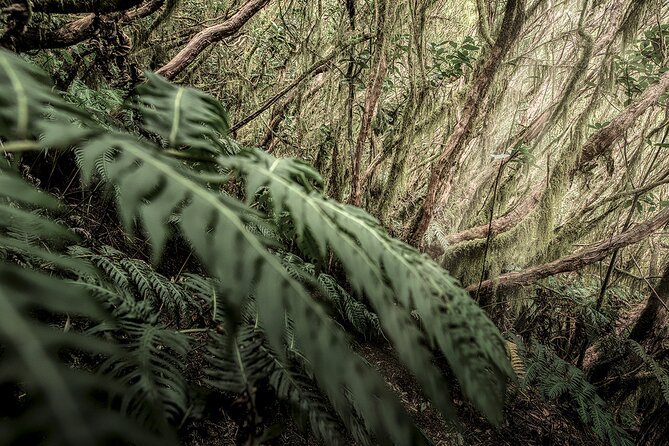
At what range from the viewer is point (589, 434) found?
307 centimetres

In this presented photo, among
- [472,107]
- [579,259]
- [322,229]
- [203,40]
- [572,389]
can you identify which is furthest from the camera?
[579,259]

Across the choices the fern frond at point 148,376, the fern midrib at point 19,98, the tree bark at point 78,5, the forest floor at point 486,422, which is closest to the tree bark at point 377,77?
the forest floor at point 486,422

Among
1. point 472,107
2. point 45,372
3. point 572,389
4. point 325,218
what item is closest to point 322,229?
point 325,218

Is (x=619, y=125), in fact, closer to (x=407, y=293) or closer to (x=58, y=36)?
(x=407, y=293)

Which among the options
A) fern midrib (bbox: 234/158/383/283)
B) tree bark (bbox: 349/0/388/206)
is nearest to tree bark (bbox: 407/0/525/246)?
tree bark (bbox: 349/0/388/206)

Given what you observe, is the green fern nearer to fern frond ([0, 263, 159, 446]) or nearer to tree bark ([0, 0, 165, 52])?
fern frond ([0, 263, 159, 446])

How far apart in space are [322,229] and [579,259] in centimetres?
343

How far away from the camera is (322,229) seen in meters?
0.59

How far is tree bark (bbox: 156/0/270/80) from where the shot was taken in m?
2.16

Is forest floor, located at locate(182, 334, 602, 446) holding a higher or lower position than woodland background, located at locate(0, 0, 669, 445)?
lower

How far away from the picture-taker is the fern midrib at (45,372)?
0.29 m

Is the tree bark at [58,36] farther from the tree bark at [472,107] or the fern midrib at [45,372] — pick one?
the tree bark at [472,107]

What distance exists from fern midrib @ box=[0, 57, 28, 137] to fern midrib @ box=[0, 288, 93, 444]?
259 mm

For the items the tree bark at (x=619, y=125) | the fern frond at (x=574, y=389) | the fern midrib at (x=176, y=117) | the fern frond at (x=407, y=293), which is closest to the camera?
the fern frond at (x=407, y=293)
